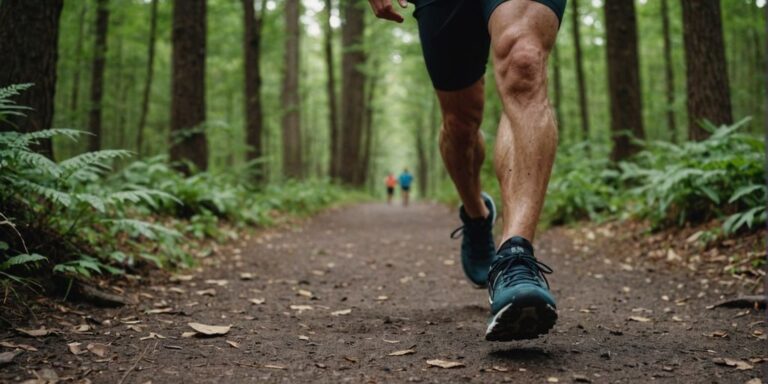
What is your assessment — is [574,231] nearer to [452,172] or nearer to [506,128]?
[452,172]

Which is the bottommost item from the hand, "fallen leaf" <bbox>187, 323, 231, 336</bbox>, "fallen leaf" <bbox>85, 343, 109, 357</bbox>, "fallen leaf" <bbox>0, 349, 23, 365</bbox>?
"fallen leaf" <bbox>187, 323, 231, 336</bbox>

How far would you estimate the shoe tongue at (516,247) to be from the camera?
1745 millimetres

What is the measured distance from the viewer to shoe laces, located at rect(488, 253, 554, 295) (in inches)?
65.4

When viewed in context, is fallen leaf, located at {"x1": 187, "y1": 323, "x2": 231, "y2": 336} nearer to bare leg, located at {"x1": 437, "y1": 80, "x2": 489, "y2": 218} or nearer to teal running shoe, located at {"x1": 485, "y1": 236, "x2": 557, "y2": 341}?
teal running shoe, located at {"x1": 485, "y1": 236, "x2": 557, "y2": 341}

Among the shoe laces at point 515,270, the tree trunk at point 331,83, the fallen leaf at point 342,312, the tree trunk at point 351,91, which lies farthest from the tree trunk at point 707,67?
the tree trunk at point 351,91

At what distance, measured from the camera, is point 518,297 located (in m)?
1.57

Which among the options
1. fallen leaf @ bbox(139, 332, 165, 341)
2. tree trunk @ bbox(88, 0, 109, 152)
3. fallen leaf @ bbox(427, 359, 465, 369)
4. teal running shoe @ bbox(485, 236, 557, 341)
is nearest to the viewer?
teal running shoe @ bbox(485, 236, 557, 341)

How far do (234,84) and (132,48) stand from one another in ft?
15.9

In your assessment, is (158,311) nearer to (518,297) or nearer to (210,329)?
(210,329)

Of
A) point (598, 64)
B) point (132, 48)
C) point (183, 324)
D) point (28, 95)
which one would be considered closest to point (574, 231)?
point (183, 324)

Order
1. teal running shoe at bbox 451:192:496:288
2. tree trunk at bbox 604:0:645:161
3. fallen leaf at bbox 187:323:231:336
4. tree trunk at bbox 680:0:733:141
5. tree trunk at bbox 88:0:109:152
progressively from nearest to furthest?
1. fallen leaf at bbox 187:323:231:336
2. teal running shoe at bbox 451:192:496:288
3. tree trunk at bbox 680:0:733:141
4. tree trunk at bbox 604:0:645:161
5. tree trunk at bbox 88:0:109:152

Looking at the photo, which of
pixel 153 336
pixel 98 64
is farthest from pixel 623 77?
pixel 98 64

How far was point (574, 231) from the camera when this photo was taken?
6715mm

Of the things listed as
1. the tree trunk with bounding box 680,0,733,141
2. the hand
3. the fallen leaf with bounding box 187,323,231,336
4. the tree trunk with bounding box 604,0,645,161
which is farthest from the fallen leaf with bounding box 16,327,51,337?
the tree trunk with bounding box 604,0,645,161
